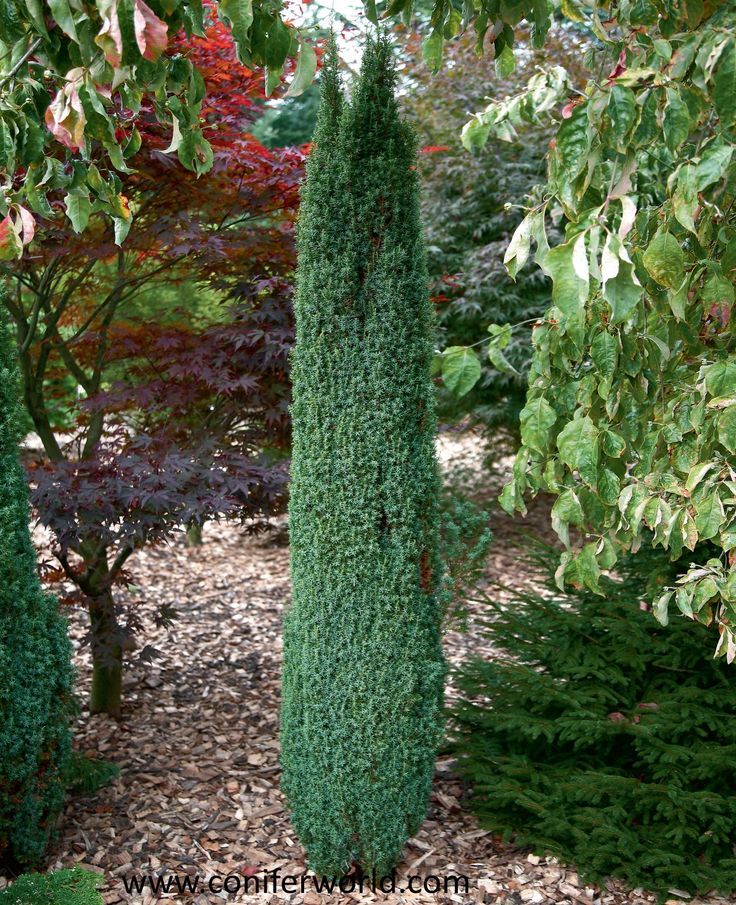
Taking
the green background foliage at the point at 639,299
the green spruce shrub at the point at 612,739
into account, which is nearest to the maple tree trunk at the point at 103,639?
the green spruce shrub at the point at 612,739

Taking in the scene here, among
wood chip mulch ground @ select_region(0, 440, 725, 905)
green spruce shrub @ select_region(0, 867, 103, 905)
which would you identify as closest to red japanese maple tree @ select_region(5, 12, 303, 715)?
wood chip mulch ground @ select_region(0, 440, 725, 905)

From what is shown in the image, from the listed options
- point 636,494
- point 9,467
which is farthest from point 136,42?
point 9,467

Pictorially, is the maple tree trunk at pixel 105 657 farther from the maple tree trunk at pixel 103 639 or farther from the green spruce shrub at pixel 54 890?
the green spruce shrub at pixel 54 890

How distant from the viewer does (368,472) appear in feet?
9.20

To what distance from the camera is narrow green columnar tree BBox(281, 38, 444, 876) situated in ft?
9.21

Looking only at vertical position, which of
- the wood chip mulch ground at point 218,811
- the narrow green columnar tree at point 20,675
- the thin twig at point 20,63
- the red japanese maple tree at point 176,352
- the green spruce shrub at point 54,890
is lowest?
the wood chip mulch ground at point 218,811

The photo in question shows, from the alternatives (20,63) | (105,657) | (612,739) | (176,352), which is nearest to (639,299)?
(20,63)

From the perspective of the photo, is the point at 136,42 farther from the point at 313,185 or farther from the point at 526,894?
the point at 526,894

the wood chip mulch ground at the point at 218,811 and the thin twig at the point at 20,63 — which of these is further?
the wood chip mulch ground at the point at 218,811

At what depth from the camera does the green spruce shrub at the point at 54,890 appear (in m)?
2.34

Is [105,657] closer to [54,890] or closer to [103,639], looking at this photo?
[103,639]

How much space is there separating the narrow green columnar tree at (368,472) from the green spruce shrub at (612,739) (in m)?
0.52

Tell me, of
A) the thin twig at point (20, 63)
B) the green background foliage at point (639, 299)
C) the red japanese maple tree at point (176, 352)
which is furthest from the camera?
the red japanese maple tree at point (176, 352)

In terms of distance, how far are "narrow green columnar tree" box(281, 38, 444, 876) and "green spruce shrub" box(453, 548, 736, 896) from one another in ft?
1.72
